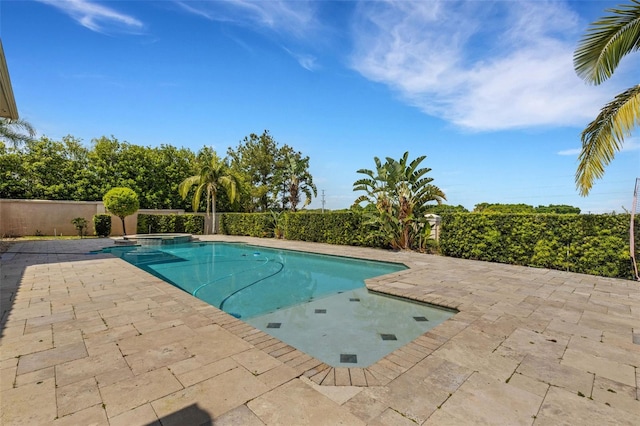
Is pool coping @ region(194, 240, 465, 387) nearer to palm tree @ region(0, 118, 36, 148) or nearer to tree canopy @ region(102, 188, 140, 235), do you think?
palm tree @ region(0, 118, 36, 148)

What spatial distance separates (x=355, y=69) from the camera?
1176cm

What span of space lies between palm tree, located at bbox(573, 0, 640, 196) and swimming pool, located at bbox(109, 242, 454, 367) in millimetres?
4524

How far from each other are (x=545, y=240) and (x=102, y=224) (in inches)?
886

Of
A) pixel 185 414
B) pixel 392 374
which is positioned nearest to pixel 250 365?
pixel 185 414

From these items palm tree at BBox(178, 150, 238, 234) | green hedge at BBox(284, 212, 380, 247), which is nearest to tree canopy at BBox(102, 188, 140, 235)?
palm tree at BBox(178, 150, 238, 234)

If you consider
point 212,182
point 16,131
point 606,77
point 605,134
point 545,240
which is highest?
point 16,131

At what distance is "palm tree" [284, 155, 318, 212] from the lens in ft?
79.0

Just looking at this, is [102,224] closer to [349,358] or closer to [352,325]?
[352,325]

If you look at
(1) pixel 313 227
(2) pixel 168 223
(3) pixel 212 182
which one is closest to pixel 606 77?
(1) pixel 313 227

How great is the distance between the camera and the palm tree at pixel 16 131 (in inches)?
458

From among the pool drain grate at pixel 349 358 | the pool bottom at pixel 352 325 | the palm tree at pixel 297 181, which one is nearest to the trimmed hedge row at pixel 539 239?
the pool bottom at pixel 352 325

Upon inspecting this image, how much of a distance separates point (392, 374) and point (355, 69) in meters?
11.5

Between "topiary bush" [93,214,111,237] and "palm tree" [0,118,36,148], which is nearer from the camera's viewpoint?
"palm tree" [0,118,36,148]

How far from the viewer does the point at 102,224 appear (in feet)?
60.9
